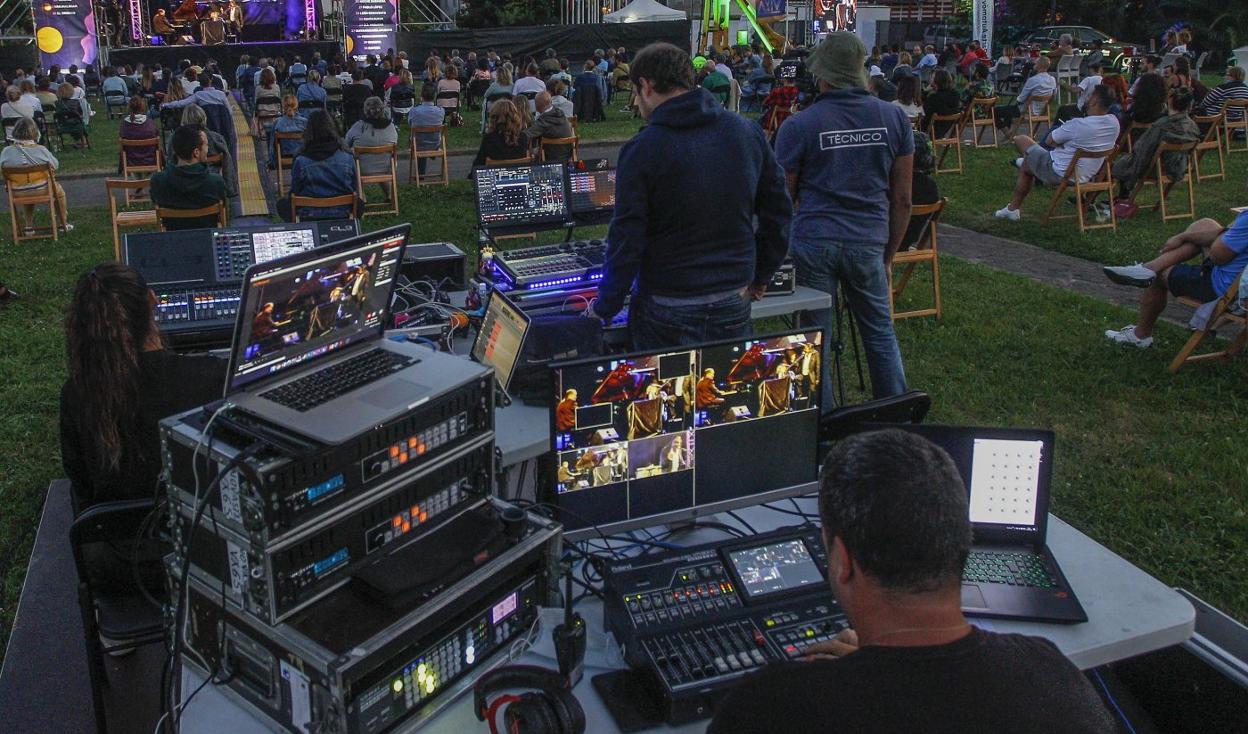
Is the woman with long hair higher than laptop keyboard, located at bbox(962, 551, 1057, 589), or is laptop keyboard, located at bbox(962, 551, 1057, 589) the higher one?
the woman with long hair

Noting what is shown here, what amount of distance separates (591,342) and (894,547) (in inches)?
87.2

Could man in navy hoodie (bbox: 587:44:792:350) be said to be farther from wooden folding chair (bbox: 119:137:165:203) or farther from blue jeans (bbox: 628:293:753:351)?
wooden folding chair (bbox: 119:137:165:203)

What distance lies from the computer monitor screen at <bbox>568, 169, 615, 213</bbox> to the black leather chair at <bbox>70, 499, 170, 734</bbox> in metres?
3.52

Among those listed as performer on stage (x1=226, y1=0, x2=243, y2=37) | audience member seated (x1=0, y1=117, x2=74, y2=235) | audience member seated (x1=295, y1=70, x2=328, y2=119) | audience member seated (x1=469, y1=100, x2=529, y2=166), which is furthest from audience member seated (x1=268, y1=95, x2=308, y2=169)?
performer on stage (x1=226, y1=0, x2=243, y2=37)

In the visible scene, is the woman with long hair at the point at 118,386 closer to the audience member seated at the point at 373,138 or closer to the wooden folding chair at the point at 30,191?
the wooden folding chair at the point at 30,191

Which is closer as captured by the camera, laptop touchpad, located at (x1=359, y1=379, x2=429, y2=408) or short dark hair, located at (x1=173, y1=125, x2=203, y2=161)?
laptop touchpad, located at (x1=359, y1=379, x2=429, y2=408)

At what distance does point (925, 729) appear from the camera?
149 centimetres

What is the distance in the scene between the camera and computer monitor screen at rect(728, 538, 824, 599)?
2.44m

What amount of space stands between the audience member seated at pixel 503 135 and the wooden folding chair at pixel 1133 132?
21.2 feet

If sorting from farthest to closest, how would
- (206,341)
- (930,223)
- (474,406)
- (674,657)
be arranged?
1. (930,223)
2. (206,341)
3. (474,406)
4. (674,657)

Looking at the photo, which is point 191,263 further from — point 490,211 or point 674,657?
point 674,657

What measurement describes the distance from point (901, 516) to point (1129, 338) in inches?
230

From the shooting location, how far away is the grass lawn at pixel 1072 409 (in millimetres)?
4387

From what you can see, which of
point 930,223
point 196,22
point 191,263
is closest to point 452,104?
point 930,223
